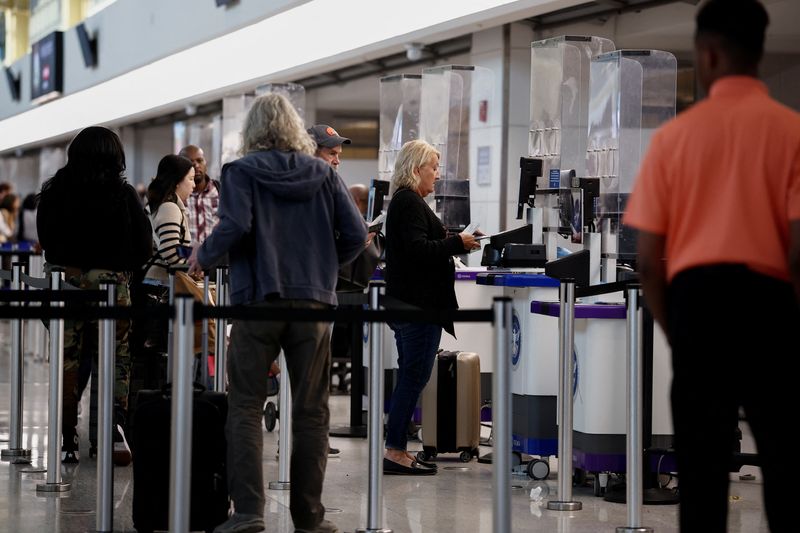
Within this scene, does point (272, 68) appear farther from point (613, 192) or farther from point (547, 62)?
point (613, 192)

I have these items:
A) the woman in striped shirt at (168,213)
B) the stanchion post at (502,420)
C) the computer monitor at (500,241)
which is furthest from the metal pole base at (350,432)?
the stanchion post at (502,420)

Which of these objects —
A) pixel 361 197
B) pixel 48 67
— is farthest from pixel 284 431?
pixel 48 67

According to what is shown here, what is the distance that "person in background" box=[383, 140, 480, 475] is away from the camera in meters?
5.86

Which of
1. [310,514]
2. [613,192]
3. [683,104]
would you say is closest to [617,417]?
[613,192]

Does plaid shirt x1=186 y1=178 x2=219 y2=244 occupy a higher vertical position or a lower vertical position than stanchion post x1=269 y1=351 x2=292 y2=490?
higher

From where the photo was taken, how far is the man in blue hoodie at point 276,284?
4.21 meters

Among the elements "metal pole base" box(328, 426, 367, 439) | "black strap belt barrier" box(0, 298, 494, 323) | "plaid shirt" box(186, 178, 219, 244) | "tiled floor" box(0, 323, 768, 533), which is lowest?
"tiled floor" box(0, 323, 768, 533)

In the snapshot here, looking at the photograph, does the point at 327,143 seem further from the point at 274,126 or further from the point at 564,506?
the point at 564,506

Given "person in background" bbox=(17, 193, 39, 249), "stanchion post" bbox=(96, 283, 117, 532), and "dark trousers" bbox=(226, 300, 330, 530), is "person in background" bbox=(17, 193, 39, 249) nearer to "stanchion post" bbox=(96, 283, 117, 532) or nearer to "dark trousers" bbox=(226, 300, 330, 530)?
"stanchion post" bbox=(96, 283, 117, 532)

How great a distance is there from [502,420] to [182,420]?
0.92m

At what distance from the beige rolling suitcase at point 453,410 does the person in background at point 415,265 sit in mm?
420

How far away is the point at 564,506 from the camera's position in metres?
5.23

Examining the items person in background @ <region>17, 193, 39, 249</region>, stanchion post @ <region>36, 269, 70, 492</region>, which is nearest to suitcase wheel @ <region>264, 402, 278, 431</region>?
stanchion post @ <region>36, 269, 70, 492</region>

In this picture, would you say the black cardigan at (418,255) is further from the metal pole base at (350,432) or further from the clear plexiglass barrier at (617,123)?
the metal pole base at (350,432)
